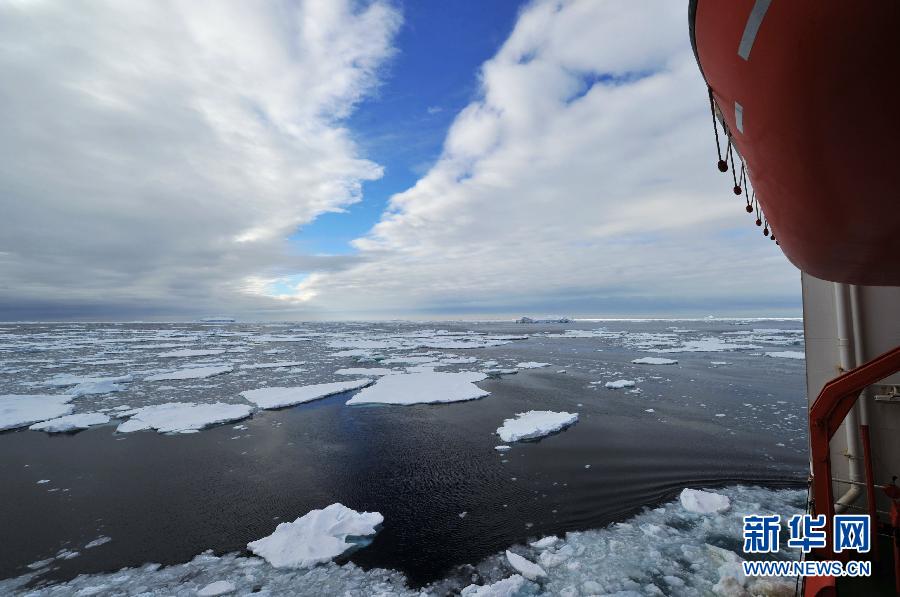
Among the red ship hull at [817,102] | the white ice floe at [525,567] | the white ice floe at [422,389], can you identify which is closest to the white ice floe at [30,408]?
the white ice floe at [422,389]

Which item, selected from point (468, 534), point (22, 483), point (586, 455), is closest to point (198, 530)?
point (468, 534)

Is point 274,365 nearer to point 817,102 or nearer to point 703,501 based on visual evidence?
point 703,501

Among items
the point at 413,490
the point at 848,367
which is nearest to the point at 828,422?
the point at 848,367

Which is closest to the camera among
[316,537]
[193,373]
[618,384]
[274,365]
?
[316,537]

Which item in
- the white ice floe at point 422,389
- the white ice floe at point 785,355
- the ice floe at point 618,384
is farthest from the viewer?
the white ice floe at point 785,355

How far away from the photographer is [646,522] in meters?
4.74

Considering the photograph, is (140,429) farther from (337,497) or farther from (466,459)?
(466,459)

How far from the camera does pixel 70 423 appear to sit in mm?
9547

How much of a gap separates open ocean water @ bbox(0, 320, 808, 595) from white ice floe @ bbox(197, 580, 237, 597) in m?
0.09

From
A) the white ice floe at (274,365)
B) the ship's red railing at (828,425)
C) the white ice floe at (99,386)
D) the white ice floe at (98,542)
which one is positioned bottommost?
the white ice floe at (98,542)

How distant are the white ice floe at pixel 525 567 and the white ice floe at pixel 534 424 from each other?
3980mm

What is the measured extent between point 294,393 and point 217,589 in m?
9.50

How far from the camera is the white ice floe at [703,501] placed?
4.97 m

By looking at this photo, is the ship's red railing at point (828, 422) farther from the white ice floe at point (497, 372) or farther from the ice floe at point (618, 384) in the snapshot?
the white ice floe at point (497, 372)
